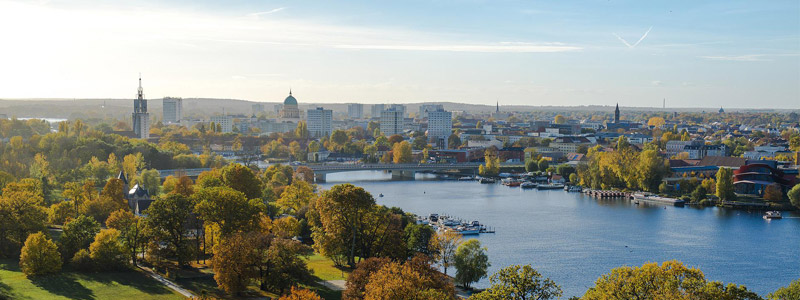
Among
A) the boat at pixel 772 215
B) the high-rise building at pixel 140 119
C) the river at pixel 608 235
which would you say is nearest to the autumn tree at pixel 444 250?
the river at pixel 608 235

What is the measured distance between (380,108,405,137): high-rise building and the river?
169ft

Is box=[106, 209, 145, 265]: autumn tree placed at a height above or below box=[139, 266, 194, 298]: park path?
above

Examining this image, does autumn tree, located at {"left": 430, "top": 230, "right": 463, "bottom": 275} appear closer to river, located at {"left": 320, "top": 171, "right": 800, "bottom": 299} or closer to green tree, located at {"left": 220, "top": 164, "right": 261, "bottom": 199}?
river, located at {"left": 320, "top": 171, "right": 800, "bottom": 299}

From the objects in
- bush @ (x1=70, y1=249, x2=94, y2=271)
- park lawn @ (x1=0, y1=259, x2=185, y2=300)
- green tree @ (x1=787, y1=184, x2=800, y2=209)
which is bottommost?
park lawn @ (x1=0, y1=259, x2=185, y2=300)

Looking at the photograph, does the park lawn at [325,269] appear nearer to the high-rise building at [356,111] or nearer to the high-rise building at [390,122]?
the high-rise building at [390,122]

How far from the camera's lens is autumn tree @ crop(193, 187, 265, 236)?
19.8m

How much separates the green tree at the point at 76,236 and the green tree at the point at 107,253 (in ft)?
2.54

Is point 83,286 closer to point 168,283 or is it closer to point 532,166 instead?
point 168,283

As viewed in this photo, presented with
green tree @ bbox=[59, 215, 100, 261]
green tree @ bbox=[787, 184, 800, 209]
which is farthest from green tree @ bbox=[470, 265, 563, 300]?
green tree @ bbox=[787, 184, 800, 209]

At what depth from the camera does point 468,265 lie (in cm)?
1942

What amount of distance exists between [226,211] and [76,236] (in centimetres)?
344

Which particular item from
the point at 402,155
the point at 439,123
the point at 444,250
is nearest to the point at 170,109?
the point at 439,123

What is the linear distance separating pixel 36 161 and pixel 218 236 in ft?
72.2

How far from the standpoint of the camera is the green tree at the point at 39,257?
17891 millimetres
